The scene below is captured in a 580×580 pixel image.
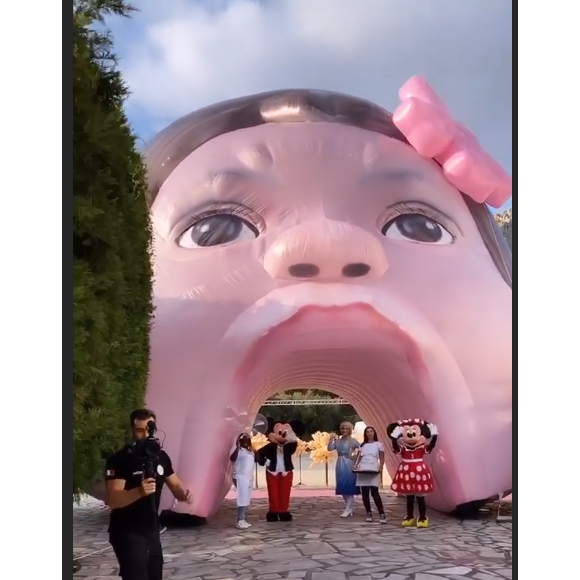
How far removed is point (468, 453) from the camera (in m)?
5.85

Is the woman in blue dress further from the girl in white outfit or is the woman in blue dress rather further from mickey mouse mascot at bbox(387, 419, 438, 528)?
the girl in white outfit

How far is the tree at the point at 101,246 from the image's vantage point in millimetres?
3141

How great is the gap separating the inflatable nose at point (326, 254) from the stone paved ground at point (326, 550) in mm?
2277

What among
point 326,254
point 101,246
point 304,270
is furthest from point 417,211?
point 101,246

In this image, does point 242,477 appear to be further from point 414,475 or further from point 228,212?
point 228,212

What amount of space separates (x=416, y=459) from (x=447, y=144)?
9.79 ft

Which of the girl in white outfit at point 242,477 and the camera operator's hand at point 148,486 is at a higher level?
the camera operator's hand at point 148,486

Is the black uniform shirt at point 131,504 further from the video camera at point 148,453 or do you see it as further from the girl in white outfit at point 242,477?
the girl in white outfit at point 242,477

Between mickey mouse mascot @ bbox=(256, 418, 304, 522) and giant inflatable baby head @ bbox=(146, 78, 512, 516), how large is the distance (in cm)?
61

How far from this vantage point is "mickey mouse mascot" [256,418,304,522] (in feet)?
21.8

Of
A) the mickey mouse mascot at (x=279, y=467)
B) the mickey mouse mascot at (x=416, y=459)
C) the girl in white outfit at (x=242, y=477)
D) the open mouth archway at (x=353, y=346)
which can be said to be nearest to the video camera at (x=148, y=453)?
the open mouth archway at (x=353, y=346)

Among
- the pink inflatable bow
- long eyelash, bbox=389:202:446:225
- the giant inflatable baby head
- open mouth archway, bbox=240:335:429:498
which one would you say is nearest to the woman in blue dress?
open mouth archway, bbox=240:335:429:498
